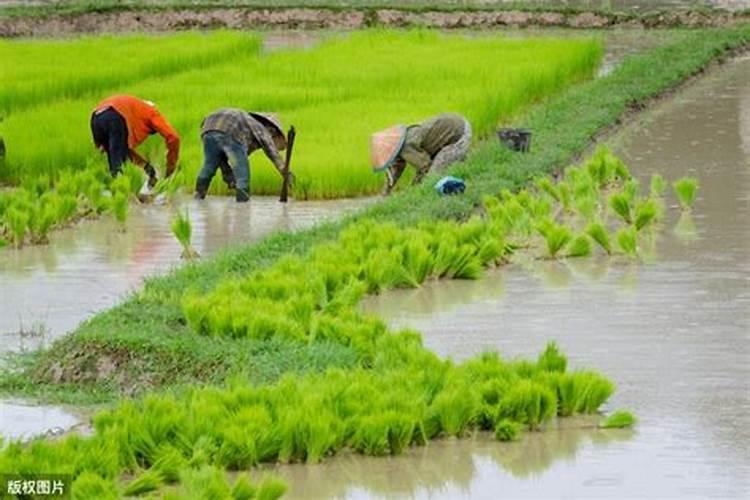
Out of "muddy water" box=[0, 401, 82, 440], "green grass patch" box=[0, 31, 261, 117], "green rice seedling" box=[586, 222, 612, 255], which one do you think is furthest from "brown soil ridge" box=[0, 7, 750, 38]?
"muddy water" box=[0, 401, 82, 440]

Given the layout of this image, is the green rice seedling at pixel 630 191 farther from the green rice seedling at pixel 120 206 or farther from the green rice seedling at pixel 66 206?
the green rice seedling at pixel 66 206

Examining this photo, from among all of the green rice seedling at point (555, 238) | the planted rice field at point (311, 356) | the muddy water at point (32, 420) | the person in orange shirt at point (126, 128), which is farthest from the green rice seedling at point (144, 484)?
the person in orange shirt at point (126, 128)

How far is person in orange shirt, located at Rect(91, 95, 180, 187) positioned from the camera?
11.5 m

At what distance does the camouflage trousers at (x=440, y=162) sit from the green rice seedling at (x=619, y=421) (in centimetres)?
524

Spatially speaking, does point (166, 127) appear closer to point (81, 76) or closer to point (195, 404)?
point (81, 76)

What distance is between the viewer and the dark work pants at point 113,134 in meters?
11.6

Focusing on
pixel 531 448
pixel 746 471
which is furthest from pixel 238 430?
pixel 746 471

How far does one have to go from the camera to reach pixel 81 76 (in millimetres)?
15875

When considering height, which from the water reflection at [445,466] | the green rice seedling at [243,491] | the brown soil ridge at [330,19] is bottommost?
the brown soil ridge at [330,19]

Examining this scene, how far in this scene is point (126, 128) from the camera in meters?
11.6

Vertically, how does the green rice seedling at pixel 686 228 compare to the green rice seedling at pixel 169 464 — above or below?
below

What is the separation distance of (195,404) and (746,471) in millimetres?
1561

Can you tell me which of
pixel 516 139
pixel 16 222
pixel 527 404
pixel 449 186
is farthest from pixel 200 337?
pixel 516 139

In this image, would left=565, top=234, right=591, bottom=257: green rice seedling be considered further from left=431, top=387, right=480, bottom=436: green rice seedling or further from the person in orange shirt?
left=431, top=387, right=480, bottom=436: green rice seedling
